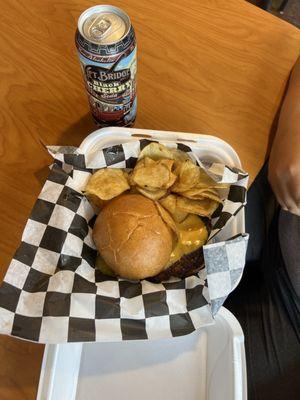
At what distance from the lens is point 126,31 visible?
2.42ft

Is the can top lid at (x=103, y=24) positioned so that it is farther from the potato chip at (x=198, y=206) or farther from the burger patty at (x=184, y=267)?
the burger patty at (x=184, y=267)

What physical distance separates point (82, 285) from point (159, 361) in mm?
273

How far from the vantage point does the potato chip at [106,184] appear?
0.84 metres

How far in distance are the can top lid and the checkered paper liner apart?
24 centimetres

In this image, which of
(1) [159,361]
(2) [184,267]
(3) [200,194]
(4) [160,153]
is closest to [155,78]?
(4) [160,153]

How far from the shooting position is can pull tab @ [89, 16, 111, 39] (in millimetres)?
732

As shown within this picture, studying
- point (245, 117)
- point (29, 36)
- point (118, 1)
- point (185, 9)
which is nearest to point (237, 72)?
point (245, 117)

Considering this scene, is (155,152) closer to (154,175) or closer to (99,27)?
(154,175)

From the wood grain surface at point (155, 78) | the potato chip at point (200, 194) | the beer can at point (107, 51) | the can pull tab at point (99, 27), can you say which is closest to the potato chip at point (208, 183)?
the potato chip at point (200, 194)

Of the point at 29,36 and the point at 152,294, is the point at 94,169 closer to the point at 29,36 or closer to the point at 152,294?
the point at 152,294

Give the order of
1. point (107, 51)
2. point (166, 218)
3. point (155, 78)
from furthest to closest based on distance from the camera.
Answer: point (155, 78), point (166, 218), point (107, 51)

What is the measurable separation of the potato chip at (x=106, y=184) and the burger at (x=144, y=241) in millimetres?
17

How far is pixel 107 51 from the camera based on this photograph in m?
0.72

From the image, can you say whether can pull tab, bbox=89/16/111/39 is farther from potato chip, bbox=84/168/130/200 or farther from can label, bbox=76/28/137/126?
potato chip, bbox=84/168/130/200
